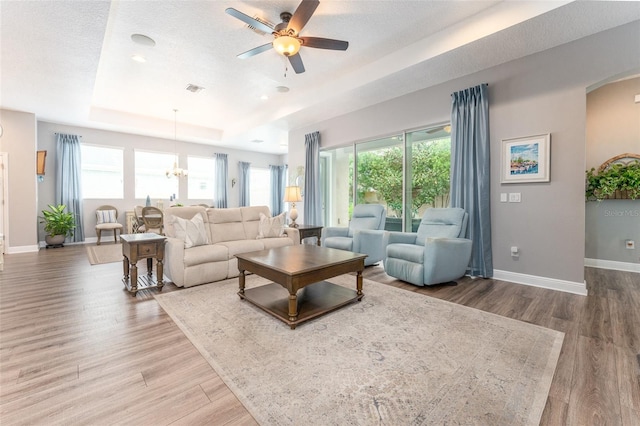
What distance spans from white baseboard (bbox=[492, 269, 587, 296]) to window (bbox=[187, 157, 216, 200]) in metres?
8.16

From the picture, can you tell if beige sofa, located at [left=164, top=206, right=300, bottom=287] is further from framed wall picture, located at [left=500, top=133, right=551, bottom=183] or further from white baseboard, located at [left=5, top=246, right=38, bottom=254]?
white baseboard, located at [left=5, top=246, right=38, bottom=254]

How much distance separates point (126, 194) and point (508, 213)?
8613mm

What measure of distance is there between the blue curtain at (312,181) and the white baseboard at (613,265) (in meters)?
4.75

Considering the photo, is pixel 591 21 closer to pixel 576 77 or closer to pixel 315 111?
pixel 576 77

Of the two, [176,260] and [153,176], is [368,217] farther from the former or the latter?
[153,176]

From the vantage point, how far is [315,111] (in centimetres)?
545

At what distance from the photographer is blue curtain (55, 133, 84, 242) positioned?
255 inches

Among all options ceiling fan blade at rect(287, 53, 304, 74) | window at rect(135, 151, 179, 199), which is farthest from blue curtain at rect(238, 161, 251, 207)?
ceiling fan blade at rect(287, 53, 304, 74)

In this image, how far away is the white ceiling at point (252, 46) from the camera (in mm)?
2859

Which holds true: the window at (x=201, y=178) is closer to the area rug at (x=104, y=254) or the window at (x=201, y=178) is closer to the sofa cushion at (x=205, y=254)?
the area rug at (x=104, y=254)

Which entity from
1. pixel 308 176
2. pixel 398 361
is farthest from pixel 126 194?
pixel 398 361

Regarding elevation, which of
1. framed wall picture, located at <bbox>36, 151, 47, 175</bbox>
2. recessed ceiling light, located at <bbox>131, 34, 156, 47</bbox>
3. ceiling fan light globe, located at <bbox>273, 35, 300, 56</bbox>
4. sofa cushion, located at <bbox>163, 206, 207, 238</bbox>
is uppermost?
recessed ceiling light, located at <bbox>131, 34, 156, 47</bbox>

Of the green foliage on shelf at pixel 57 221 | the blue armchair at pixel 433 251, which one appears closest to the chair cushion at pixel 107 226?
the green foliage on shelf at pixel 57 221

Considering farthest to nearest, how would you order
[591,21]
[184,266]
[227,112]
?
[227,112] < [184,266] < [591,21]
